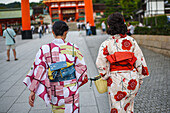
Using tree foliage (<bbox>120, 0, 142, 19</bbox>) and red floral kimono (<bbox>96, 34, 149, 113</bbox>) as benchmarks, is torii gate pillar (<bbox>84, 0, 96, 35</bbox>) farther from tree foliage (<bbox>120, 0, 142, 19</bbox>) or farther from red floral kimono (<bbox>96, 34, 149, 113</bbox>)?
red floral kimono (<bbox>96, 34, 149, 113</bbox>)

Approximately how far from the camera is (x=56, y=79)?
2.42m

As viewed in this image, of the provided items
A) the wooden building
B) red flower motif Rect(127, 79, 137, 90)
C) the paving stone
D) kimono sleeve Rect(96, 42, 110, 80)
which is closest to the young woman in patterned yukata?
kimono sleeve Rect(96, 42, 110, 80)

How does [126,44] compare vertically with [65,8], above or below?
below

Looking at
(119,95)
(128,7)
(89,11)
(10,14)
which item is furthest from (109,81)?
(128,7)

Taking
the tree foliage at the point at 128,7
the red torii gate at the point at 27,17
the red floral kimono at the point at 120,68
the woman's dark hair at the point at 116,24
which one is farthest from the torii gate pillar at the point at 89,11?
the red floral kimono at the point at 120,68

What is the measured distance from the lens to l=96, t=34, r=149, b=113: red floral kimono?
2533 mm

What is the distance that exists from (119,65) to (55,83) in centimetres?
79

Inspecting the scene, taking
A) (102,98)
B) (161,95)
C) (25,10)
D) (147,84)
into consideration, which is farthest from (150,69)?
(25,10)

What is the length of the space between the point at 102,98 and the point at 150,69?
10.6ft

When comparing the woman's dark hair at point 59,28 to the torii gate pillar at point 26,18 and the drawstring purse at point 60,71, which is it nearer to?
the drawstring purse at point 60,71

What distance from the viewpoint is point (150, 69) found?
730cm

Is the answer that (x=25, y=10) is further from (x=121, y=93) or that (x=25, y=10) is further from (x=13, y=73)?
(x=121, y=93)

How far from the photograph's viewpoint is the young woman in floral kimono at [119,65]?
2.54 meters

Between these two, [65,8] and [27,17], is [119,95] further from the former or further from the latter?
A: [65,8]
